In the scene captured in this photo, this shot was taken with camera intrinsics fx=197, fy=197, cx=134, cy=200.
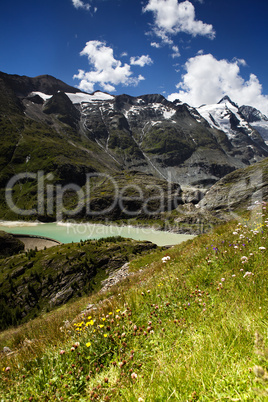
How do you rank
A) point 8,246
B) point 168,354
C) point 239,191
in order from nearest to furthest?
point 168,354
point 8,246
point 239,191

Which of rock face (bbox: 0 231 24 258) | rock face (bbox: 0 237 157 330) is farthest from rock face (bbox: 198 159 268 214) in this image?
rock face (bbox: 0 237 157 330)

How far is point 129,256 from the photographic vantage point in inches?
1068

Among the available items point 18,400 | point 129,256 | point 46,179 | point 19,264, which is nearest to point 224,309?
point 18,400

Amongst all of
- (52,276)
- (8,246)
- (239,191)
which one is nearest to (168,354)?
(52,276)

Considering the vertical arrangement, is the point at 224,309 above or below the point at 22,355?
above

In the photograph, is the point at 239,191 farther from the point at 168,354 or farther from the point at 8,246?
the point at 168,354

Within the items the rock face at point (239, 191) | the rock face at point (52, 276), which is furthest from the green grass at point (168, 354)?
the rock face at point (239, 191)

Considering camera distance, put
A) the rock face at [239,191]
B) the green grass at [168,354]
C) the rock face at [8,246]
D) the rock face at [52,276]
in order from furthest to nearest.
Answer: the rock face at [239,191]
the rock face at [8,246]
the rock face at [52,276]
the green grass at [168,354]

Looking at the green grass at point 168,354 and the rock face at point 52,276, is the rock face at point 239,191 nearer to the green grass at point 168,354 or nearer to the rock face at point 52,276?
the rock face at point 52,276

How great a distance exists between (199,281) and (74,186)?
151 metres

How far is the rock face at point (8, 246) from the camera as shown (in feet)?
138

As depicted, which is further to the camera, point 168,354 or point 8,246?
point 8,246

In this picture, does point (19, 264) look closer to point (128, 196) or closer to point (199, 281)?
point (199, 281)

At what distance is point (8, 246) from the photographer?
4338 cm
